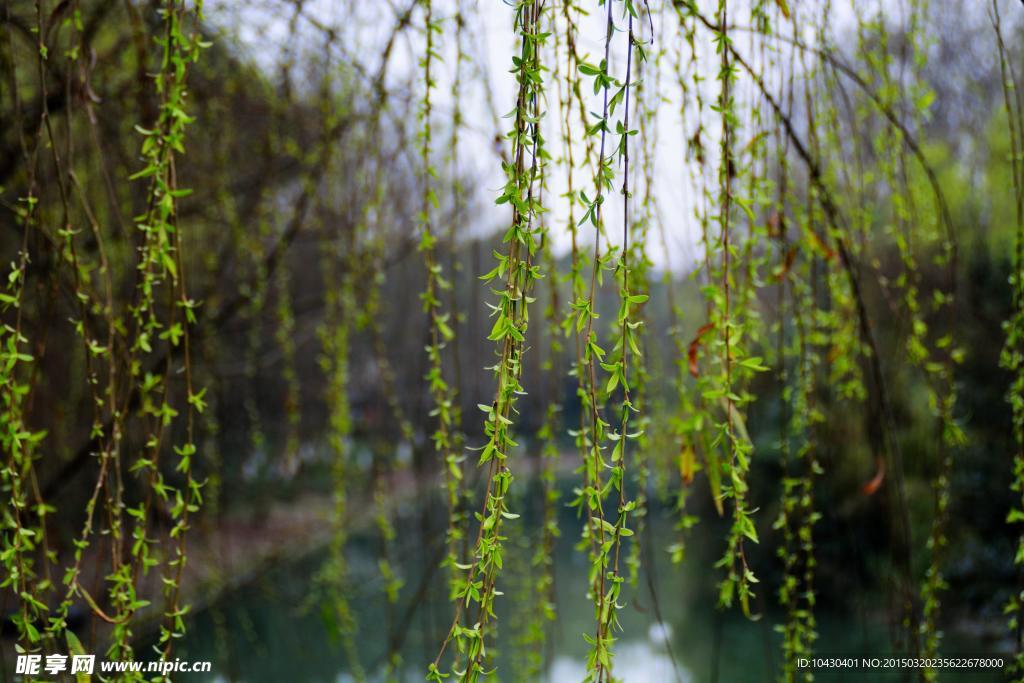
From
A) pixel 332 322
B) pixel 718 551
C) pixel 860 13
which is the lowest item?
pixel 718 551

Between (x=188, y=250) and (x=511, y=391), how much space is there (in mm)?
2709

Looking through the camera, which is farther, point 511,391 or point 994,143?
point 994,143

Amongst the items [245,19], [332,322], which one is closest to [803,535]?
[332,322]

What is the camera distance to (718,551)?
233 inches

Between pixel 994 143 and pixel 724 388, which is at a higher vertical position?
pixel 994 143

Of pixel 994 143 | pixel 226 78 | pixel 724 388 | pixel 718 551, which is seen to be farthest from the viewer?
pixel 718 551

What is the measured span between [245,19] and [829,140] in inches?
70.6

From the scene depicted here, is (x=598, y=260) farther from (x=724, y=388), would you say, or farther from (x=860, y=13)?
(x=860, y=13)

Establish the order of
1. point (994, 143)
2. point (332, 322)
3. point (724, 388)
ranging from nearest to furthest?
point (724, 388) < point (332, 322) < point (994, 143)

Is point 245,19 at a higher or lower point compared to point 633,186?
higher

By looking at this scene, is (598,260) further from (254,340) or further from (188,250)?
(188,250)

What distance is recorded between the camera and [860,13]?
49.2 inches

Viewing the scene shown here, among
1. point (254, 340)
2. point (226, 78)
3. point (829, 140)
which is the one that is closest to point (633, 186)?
point (829, 140)

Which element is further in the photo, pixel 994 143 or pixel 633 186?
pixel 994 143
